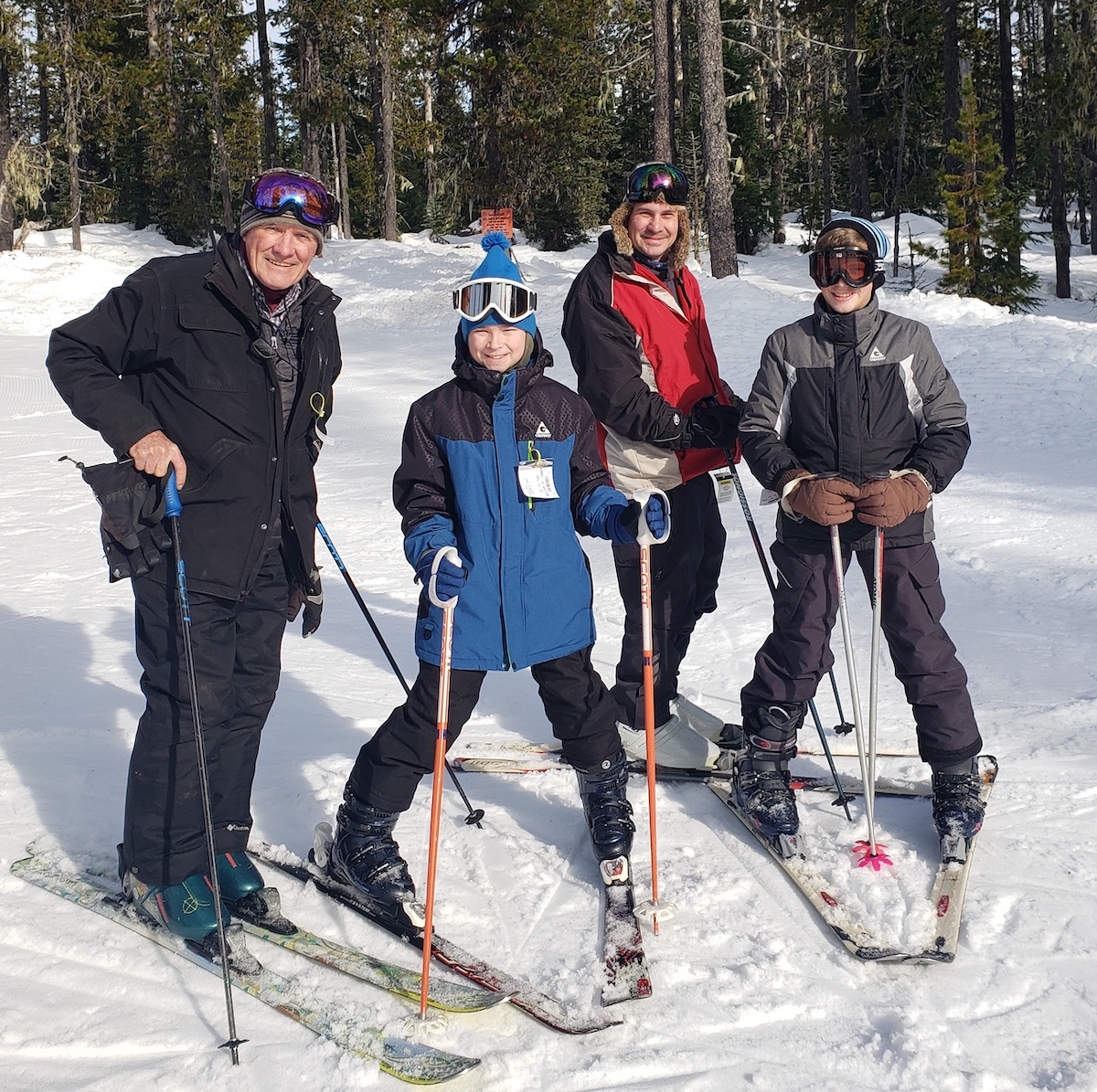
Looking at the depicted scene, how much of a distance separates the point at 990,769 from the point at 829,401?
1.52 m

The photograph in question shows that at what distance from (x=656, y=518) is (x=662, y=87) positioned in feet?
66.1

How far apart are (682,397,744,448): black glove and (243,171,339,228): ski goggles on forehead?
4.81 ft

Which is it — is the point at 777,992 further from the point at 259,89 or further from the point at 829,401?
the point at 259,89

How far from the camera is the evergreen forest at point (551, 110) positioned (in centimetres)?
2145

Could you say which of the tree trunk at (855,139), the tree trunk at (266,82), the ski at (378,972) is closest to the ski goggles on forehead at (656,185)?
the ski at (378,972)

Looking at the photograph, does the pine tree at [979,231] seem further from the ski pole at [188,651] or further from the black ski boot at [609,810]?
the ski pole at [188,651]

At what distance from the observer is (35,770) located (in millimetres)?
4219

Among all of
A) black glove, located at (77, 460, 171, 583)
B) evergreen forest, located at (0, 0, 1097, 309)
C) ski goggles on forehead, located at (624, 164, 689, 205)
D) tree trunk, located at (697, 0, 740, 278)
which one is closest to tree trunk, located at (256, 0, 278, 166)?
evergreen forest, located at (0, 0, 1097, 309)

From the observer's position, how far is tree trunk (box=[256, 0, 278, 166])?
28.4 metres

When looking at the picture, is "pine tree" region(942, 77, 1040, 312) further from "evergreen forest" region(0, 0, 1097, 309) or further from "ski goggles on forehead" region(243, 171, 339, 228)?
"ski goggles on forehead" region(243, 171, 339, 228)

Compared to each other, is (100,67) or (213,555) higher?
(100,67)

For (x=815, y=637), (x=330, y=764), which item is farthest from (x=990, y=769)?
(x=330, y=764)

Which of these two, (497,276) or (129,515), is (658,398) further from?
(129,515)

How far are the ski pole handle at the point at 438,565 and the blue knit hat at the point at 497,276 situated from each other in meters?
0.65
